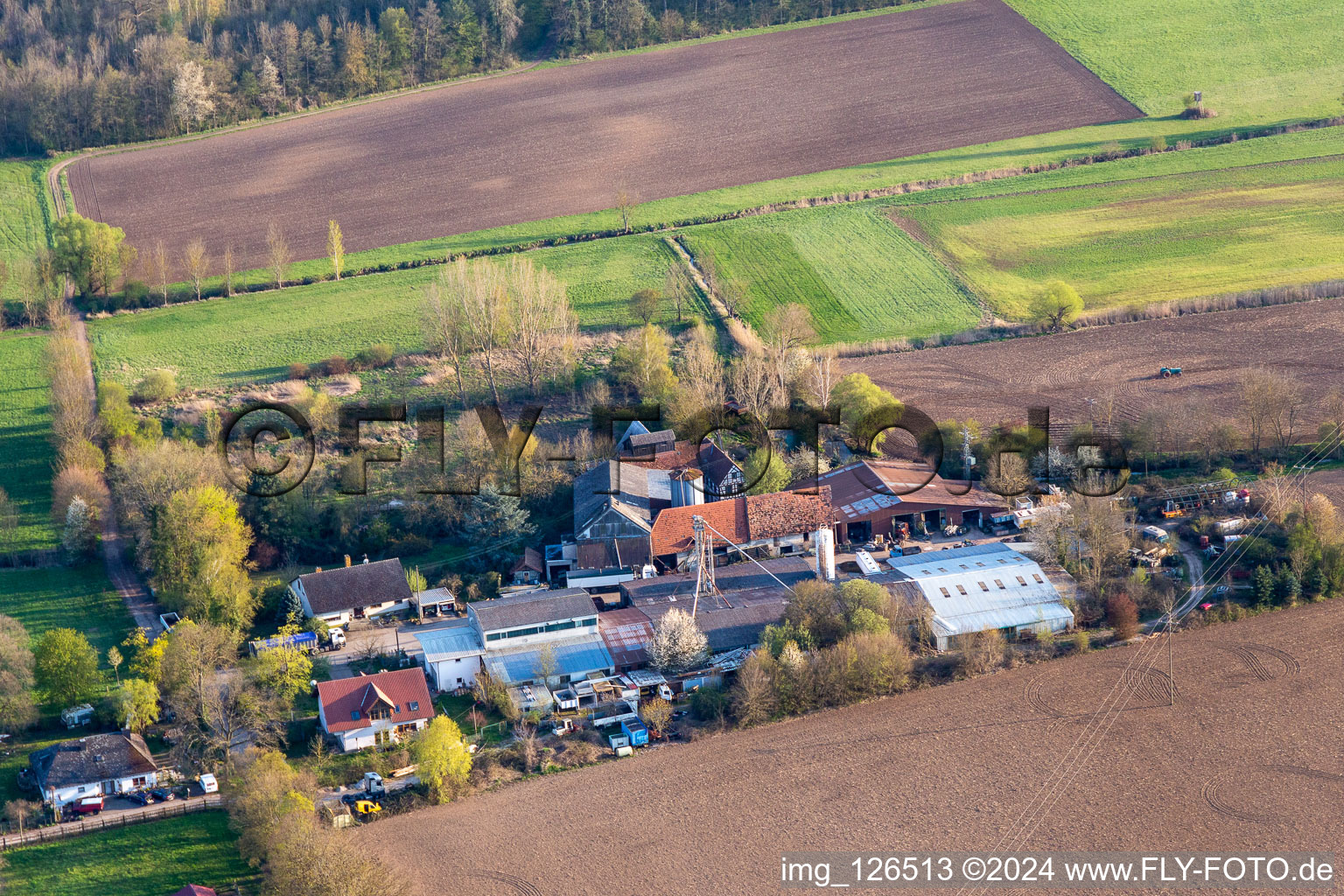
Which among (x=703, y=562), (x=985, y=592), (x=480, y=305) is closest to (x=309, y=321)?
(x=480, y=305)

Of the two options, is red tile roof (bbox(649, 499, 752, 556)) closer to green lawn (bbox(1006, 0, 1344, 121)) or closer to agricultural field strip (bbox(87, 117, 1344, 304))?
agricultural field strip (bbox(87, 117, 1344, 304))

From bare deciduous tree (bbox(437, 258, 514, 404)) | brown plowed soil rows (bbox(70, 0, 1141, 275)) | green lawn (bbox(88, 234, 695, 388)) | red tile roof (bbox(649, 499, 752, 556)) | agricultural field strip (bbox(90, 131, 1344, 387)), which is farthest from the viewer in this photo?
brown plowed soil rows (bbox(70, 0, 1141, 275))

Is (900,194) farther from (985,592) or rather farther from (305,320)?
(985,592)

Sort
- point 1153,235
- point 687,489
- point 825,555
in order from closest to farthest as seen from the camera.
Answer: point 825,555, point 687,489, point 1153,235

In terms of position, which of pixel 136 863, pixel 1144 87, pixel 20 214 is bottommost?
pixel 136 863

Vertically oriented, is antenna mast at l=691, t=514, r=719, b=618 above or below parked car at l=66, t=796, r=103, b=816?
above

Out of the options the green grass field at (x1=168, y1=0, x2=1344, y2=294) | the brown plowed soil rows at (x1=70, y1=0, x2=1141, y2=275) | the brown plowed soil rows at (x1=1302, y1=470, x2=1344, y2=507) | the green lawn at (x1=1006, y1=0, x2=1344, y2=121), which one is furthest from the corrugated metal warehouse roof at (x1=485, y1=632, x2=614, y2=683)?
the green lawn at (x1=1006, y1=0, x2=1344, y2=121)

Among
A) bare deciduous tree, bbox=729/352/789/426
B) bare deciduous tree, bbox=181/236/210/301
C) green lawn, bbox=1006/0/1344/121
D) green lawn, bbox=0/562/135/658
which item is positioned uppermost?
green lawn, bbox=1006/0/1344/121

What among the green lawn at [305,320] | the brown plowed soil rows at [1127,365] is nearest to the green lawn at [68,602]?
the green lawn at [305,320]
